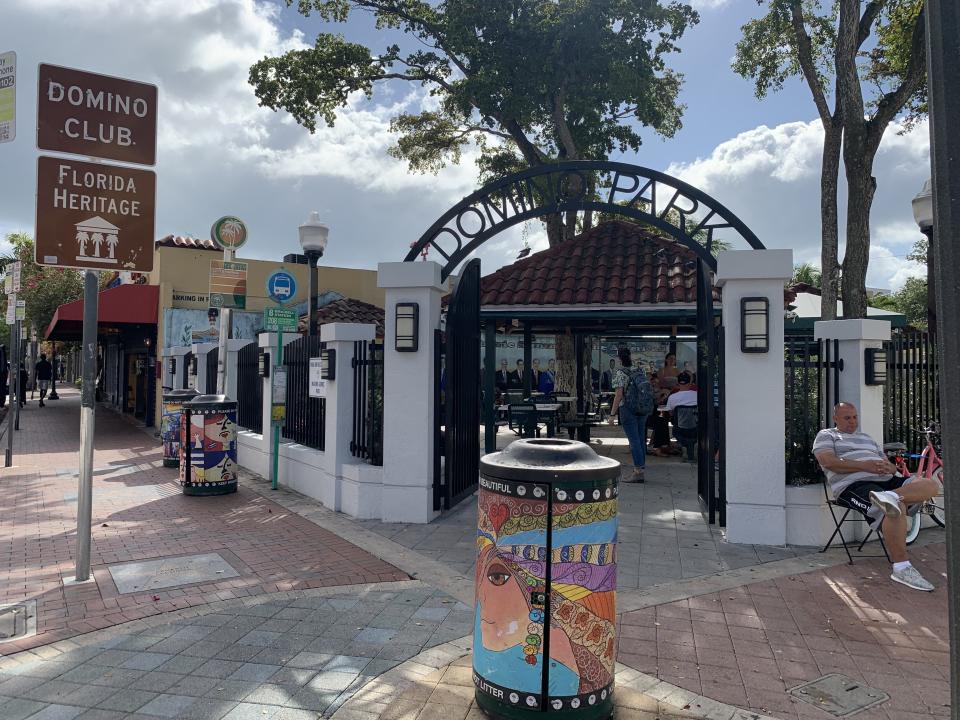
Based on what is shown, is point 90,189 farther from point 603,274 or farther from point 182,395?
point 603,274

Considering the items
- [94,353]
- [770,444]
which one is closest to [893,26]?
[770,444]

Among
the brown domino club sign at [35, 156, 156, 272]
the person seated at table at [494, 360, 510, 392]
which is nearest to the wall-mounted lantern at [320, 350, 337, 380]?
the brown domino club sign at [35, 156, 156, 272]

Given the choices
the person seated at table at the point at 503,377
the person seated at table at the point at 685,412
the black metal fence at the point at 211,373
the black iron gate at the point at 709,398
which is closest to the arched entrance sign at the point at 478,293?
the black iron gate at the point at 709,398

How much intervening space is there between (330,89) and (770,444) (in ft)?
44.7

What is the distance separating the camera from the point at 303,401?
946 centimetres

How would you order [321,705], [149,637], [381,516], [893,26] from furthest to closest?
[893,26] → [381,516] → [149,637] → [321,705]

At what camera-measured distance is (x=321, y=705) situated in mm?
3285

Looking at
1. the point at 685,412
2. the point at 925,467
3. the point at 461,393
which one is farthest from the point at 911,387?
the point at 461,393

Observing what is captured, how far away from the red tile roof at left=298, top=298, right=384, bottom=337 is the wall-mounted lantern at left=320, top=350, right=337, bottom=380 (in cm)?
1151

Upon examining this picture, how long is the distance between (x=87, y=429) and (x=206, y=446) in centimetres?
374

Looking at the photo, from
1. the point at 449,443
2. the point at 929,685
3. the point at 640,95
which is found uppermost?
the point at 640,95

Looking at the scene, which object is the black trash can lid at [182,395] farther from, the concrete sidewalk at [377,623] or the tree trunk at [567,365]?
the tree trunk at [567,365]

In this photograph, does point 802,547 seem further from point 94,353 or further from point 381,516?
point 94,353

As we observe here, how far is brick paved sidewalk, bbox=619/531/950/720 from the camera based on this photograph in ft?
11.5
